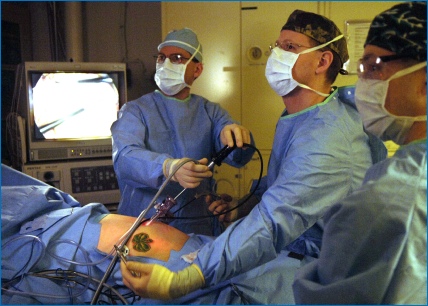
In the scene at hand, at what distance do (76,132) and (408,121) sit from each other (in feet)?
6.45

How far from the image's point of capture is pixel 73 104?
2328 millimetres

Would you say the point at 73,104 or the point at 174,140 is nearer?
the point at 174,140

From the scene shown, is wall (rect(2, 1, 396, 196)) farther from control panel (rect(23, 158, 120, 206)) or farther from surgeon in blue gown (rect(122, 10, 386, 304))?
surgeon in blue gown (rect(122, 10, 386, 304))

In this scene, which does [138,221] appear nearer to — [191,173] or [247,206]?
[191,173]

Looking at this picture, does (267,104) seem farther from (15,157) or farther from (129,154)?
(15,157)

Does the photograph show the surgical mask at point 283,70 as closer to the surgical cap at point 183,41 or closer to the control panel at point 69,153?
the surgical cap at point 183,41

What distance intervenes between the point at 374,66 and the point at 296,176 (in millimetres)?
393

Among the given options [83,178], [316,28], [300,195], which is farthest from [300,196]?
[83,178]

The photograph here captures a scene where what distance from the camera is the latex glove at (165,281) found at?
101cm

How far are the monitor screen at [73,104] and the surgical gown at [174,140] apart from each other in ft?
2.05

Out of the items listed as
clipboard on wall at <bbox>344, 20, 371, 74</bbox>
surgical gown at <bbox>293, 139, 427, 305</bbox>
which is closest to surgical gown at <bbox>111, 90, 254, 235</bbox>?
clipboard on wall at <bbox>344, 20, 371, 74</bbox>

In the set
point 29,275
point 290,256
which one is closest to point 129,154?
point 29,275

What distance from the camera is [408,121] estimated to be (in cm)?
80

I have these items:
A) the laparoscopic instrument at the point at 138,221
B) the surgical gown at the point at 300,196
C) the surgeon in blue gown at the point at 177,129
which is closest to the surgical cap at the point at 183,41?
the surgeon in blue gown at the point at 177,129
